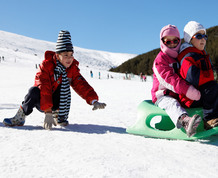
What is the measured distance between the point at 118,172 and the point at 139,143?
659mm

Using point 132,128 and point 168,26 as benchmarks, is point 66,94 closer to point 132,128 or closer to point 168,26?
point 132,128

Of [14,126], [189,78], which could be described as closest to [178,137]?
[189,78]

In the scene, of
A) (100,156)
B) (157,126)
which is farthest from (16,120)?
(157,126)

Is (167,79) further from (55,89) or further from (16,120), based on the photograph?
(16,120)

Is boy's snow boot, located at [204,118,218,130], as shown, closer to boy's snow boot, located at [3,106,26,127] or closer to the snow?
the snow

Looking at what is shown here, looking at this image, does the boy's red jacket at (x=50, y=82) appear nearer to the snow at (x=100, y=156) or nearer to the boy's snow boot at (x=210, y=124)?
the snow at (x=100, y=156)

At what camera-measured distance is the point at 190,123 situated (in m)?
1.89

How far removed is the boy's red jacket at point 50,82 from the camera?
7.93 ft

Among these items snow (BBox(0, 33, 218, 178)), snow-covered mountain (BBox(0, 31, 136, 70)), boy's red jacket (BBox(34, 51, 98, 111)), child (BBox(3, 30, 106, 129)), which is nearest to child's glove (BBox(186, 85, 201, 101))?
snow (BBox(0, 33, 218, 178))

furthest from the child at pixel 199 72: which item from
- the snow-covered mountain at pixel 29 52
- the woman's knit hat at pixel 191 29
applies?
the snow-covered mountain at pixel 29 52

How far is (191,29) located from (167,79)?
58 cm

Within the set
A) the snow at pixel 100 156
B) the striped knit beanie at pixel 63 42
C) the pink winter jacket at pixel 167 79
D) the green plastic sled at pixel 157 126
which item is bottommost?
the snow at pixel 100 156

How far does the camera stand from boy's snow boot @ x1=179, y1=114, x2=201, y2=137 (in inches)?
73.7

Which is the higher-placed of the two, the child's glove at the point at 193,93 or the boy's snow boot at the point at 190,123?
the child's glove at the point at 193,93
